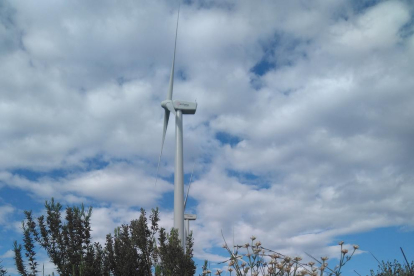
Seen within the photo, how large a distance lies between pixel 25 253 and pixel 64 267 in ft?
6.36

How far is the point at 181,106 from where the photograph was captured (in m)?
25.5

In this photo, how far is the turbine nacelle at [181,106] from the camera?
2538 cm

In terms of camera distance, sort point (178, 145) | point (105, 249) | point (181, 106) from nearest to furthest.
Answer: point (105, 249) → point (178, 145) → point (181, 106)

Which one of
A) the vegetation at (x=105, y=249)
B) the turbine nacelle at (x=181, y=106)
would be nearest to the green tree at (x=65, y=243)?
the vegetation at (x=105, y=249)

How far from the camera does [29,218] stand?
1215 centimetres

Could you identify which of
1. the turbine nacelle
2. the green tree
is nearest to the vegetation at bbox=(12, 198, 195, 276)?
the green tree

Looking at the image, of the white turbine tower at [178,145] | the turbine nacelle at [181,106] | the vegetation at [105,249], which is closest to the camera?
the vegetation at [105,249]

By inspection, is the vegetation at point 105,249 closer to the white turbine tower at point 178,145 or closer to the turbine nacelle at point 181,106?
the white turbine tower at point 178,145

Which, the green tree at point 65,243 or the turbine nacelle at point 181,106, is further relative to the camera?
the turbine nacelle at point 181,106

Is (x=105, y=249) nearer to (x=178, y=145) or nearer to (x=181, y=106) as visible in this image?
(x=178, y=145)

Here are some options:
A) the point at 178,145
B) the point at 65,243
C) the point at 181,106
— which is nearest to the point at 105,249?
the point at 65,243

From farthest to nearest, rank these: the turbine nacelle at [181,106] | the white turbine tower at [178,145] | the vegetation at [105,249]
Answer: the turbine nacelle at [181,106] < the white turbine tower at [178,145] < the vegetation at [105,249]

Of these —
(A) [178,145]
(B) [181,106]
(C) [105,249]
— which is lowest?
(C) [105,249]

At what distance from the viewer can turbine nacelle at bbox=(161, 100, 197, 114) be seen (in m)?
25.4
